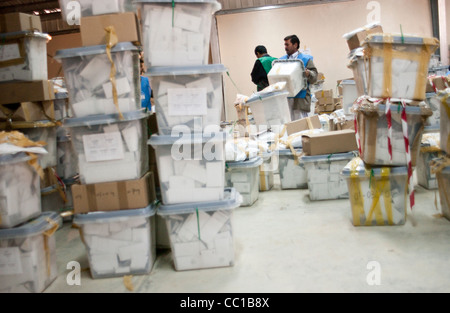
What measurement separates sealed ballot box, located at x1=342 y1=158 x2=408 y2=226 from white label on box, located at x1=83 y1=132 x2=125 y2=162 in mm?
1494

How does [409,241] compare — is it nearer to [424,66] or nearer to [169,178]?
[424,66]

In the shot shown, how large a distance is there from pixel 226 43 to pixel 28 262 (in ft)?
23.8

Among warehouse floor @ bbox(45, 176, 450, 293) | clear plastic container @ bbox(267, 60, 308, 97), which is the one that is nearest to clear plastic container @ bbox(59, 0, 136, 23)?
warehouse floor @ bbox(45, 176, 450, 293)

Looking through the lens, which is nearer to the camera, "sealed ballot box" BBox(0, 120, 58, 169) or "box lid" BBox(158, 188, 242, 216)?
"box lid" BBox(158, 188, 242, 216)

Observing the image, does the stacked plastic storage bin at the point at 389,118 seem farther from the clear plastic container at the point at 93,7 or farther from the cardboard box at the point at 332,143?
the clear plastic container at the point at 93,7

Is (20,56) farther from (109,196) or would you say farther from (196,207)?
(196,207)

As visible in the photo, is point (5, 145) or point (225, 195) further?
point (225, 195)

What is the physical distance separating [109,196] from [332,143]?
77.6 inches

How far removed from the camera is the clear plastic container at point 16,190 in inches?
85.3

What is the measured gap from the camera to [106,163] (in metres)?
2.38

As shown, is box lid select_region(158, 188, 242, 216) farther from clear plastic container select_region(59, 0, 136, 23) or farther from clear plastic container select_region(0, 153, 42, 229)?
clear plastic container select_region(59, 0, 136, 23)

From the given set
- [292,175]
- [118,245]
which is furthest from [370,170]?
[118,245]

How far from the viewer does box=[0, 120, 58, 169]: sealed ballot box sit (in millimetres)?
3270
